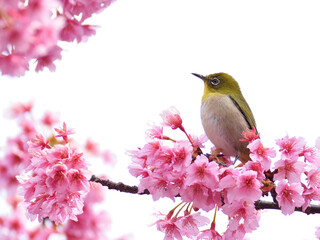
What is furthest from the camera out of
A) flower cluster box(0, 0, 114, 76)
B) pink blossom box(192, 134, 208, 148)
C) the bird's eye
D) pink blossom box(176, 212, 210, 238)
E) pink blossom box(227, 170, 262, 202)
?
the bird's eye

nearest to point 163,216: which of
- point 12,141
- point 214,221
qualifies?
point 214,221

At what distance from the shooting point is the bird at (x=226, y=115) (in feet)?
17.0

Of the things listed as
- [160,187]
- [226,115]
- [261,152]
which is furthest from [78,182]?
[226,115]

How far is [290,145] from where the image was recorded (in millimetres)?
3807

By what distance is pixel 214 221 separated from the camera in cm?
418

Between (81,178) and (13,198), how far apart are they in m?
4.23

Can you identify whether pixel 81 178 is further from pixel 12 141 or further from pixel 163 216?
pixel 12 141

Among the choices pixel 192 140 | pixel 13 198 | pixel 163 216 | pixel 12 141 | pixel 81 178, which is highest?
pixel 192 140

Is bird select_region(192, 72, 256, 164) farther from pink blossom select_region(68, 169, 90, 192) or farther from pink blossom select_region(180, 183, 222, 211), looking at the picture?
pink blossom select_region(68, 169, 90, 192)

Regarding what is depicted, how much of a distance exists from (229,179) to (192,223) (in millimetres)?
631

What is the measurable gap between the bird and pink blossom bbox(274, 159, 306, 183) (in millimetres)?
1282

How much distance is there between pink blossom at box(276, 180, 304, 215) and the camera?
3754mm

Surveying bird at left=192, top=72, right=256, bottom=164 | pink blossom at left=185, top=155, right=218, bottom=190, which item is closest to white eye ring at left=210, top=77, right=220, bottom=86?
bird at left=192, top=72, right=256, bottom=164

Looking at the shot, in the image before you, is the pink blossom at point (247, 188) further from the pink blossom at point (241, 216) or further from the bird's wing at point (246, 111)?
the bird's wing at point (246, 111)
